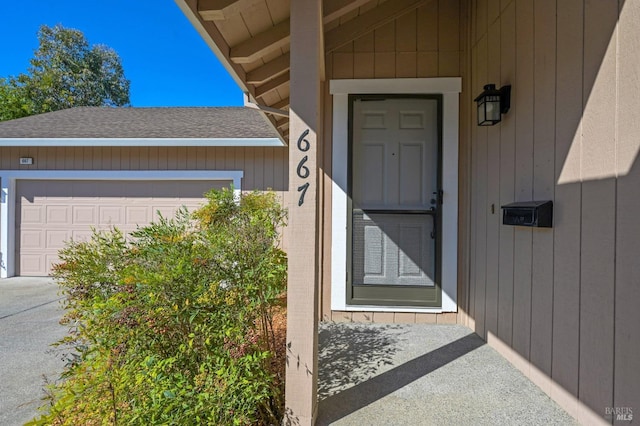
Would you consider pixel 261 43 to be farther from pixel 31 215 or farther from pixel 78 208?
pixel 31 215

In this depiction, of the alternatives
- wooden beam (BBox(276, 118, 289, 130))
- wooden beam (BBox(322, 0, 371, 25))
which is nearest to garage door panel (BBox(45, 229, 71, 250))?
wooden beam (BBox(276, 118, 289, 130))

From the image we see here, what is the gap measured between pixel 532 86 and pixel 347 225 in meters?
1.89

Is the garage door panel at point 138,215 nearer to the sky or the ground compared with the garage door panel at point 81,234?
nearer to the sky

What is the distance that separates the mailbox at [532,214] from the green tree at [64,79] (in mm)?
21590

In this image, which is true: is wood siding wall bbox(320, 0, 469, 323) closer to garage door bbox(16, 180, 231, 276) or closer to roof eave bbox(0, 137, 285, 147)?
roof eave bbox(0, 137, 285, 147)

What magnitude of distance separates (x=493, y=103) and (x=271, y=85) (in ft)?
7.16

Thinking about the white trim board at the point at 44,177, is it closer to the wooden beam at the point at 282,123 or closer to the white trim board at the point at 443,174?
the wooden beam at the point at 282,123

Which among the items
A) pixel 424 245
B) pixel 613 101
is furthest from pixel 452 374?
pixel 613 101

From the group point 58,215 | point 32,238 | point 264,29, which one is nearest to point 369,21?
point 264,29

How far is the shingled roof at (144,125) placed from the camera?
240 inches

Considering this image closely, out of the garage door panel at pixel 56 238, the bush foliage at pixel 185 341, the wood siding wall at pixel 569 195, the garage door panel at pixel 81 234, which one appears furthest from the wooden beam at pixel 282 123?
the garage door panel at pixel 56 238

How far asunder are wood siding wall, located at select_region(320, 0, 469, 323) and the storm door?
0.21 metres

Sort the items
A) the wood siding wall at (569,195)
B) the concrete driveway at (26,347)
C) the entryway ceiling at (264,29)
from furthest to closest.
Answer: the concrete driveway at (26,347) < the entryway ceiling at (264,29) < the wood siding wall at (569,195)

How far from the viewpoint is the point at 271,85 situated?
374 cm
